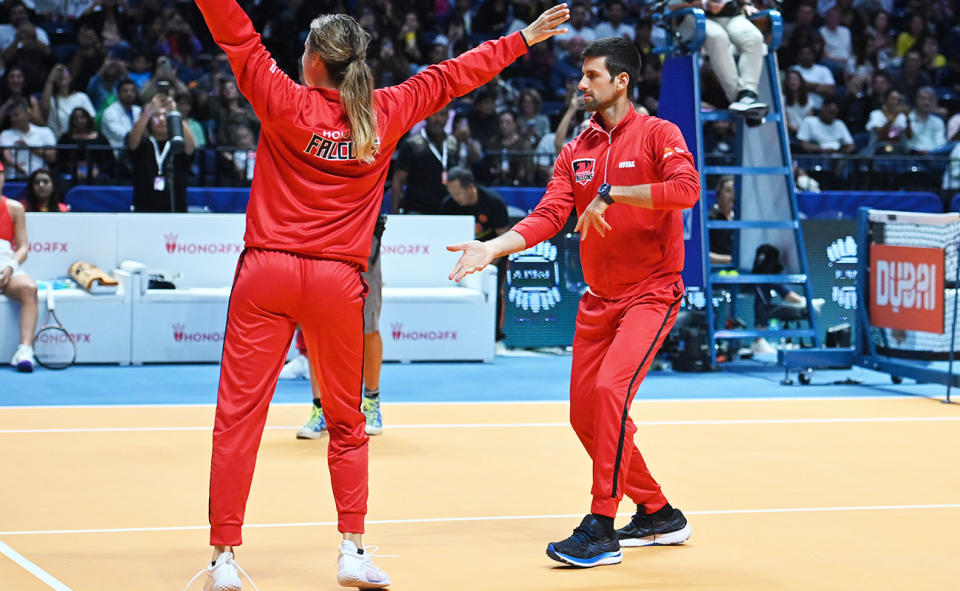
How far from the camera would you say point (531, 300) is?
1236 cm

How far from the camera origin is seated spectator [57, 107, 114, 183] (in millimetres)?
12781

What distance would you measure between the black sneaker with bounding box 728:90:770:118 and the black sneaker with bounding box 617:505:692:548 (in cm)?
630

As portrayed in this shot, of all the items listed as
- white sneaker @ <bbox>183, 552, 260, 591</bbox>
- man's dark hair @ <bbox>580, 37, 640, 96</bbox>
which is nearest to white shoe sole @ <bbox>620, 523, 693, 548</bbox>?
white sneaker @ <bbox>183, 552, 260, 591</bbox>

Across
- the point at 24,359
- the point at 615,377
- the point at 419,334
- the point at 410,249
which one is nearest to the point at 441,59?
the point at 410,249

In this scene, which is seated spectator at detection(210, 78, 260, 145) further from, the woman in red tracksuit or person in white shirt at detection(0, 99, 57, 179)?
A: the woman in red tracksuit

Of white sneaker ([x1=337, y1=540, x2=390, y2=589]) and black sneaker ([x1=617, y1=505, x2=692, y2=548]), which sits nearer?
white sneaker ([x1=337, y1=540, x2=390, y2=589])

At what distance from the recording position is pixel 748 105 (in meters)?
11.0

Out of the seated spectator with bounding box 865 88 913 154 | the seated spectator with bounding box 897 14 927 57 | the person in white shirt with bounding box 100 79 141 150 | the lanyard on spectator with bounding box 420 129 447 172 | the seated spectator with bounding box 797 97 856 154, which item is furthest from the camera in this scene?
the seated spectator with bounding box 897 14 927 57

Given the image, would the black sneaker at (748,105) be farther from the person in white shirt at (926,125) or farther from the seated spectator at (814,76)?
the seated spectator at (814,76)

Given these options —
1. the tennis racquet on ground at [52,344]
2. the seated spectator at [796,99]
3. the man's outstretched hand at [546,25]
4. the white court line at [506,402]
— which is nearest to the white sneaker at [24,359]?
the tennis racquet on ground at [52,344]

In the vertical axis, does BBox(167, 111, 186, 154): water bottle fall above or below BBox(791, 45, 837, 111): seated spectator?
below

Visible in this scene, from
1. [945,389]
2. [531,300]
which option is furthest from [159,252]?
[945,389]

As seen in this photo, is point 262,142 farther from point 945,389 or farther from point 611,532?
point 945,389

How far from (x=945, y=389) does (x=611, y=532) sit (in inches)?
247
